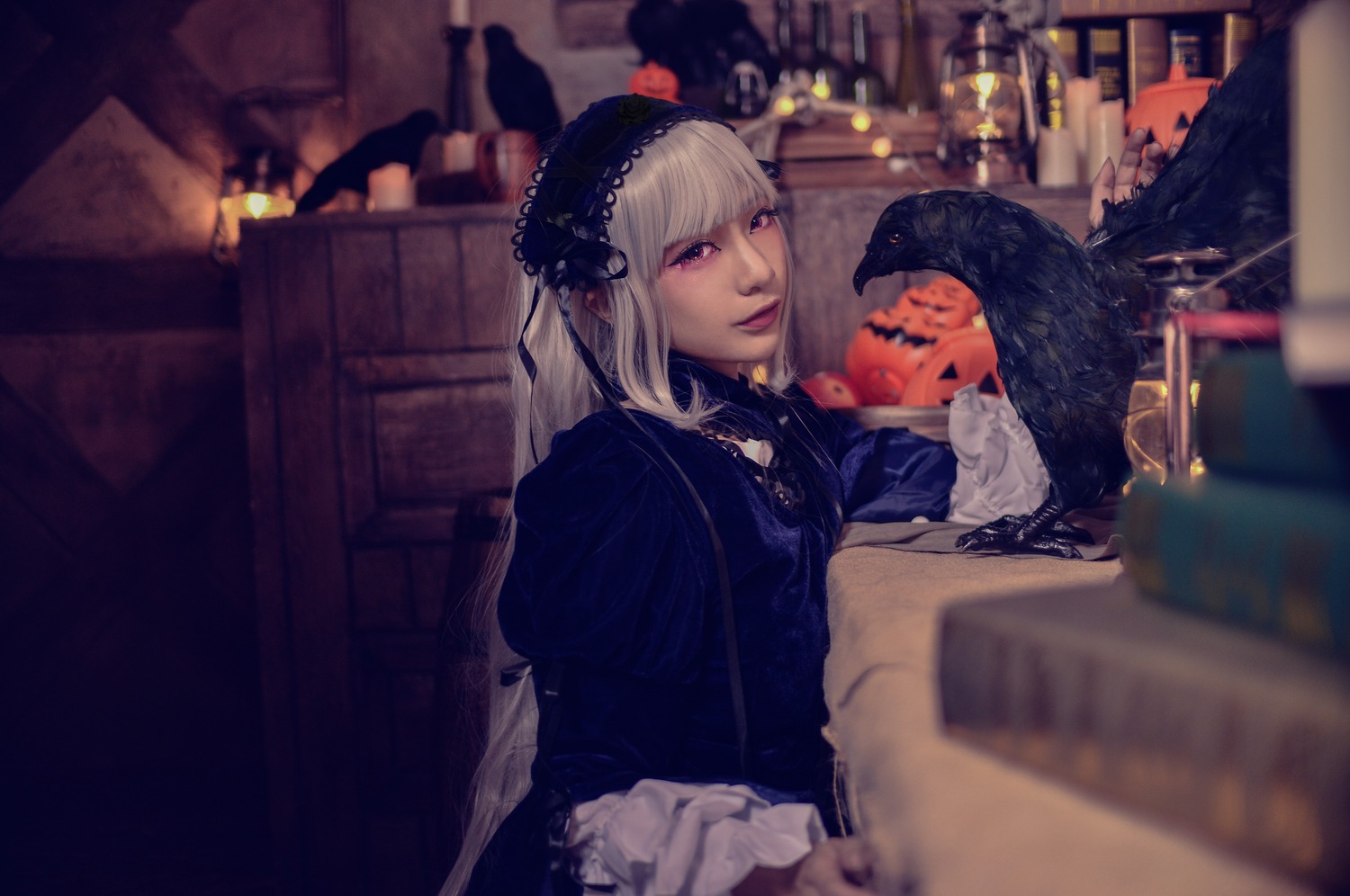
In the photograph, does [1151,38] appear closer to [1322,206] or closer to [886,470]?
[886,470]

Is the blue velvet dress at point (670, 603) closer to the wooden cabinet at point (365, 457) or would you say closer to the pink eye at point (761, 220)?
the pink eye at point (761, 220)

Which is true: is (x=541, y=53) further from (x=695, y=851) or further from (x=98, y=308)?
(x=695, y=851)

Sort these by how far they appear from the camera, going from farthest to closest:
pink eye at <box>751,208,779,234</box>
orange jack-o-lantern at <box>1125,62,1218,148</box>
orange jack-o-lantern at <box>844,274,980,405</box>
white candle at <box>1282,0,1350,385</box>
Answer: orange jack-o-lantern at <box>844,274,980,405</box> → orange jack-o-lantern at <box>1125,62,1218,148</box> → pink eye at <box>751,208,779,234</box> → white candle at <box>1282,0,1350,385</box>

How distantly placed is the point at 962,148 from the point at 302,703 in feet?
5.68

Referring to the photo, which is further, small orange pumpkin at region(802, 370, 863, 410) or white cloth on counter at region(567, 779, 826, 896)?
small orange pumpkin at region(802, 370, 863, 410)

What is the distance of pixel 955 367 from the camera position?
165 centimetres

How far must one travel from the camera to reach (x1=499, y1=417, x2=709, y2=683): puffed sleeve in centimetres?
94

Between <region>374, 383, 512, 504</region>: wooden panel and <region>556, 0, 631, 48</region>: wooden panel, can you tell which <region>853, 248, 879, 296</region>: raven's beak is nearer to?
<region>374, 383, 512, 504</region>: wooden panel

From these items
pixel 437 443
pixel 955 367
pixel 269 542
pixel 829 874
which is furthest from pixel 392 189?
pixel 829 874

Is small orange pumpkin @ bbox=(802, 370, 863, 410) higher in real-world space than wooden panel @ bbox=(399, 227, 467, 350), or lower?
lower

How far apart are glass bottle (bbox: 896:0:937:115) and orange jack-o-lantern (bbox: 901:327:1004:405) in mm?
1006

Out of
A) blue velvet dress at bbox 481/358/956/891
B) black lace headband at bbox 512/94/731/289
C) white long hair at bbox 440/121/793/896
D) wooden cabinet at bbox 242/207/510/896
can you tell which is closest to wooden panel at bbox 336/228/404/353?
wooden cabinet at bbox 242/207/510/896

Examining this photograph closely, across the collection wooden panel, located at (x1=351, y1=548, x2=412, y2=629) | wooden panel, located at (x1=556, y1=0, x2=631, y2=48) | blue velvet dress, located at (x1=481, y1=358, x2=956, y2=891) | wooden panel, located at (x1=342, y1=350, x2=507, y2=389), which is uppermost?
wooden panel, located at (x1=556, y1=0, x2=631, y2=48)

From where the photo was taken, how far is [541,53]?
2.53m
